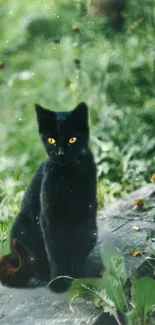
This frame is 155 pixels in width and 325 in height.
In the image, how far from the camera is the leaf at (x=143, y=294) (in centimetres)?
151

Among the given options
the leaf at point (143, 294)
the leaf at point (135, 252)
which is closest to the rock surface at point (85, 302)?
the leaf at point (135, 252)

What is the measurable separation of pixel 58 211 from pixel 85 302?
275mm

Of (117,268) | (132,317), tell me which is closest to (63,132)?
(117,268)

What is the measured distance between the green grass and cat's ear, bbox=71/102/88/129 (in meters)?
0.06

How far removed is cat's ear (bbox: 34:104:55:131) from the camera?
60.9 inches

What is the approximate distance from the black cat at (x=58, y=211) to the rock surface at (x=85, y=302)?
0.03 m

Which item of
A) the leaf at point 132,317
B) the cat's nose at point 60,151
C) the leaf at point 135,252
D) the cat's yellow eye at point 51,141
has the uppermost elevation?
the cat's yellow eye at point 51,141

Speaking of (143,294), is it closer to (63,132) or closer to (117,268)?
(117,268)

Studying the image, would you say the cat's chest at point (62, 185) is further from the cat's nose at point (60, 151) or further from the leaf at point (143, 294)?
the leaf at point (143, 294)

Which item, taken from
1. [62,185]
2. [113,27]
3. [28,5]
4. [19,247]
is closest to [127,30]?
[113,27]

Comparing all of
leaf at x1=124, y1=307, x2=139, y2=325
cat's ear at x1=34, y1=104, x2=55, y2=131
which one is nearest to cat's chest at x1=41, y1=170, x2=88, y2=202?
cat's ear at x1=34, y1=104, x2=55, y2=131

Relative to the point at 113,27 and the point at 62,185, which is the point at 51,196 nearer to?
the point at 62,185

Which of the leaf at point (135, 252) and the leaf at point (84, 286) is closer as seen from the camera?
the leaf at point (84, 286)

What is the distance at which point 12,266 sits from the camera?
166cm
